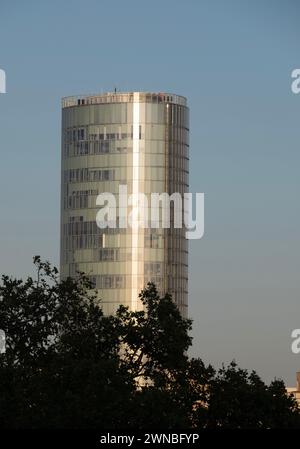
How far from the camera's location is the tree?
356ft

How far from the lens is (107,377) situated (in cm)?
11206

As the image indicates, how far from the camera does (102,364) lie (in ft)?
365

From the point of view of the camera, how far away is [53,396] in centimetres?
11094

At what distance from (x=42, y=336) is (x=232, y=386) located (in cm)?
1229

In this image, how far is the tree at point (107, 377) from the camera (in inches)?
4272

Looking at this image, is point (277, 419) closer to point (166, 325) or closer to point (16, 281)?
point (166, 325)
